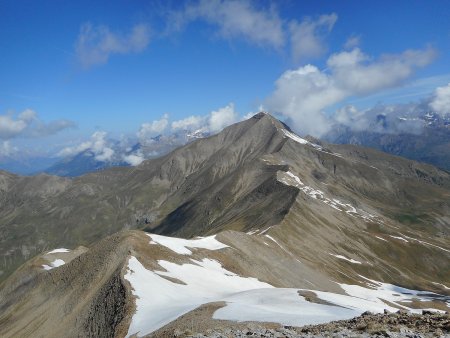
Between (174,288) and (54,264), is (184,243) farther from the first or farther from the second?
(54,264)

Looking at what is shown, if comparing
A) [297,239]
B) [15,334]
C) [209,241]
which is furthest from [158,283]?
[297,239]

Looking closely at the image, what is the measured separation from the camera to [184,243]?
10031 cm

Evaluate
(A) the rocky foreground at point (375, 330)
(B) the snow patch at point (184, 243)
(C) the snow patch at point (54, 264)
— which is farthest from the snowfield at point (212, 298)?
(C) the snow patch at point (54, 264)

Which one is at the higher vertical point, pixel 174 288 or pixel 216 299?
pixel 174 288

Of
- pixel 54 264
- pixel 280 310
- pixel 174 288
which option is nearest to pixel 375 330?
pixel 280 310

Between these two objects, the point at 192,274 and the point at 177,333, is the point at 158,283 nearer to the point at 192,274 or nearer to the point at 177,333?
the point at 192,274

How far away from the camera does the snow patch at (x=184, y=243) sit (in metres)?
91.9

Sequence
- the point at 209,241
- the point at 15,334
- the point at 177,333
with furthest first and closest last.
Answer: the point at 209,241 < the point at 15,334 < the point at 177,333

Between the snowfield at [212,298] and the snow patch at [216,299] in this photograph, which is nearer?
the snow patch at [216,299]

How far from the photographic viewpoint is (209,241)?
365 ft

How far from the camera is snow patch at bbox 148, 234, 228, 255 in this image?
91.9 m

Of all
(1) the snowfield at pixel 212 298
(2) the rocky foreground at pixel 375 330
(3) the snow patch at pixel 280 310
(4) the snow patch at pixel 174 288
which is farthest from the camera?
(4) the snow patch at pixel 174 288

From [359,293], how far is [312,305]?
3361 inches

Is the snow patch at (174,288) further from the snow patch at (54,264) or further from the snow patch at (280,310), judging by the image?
the snow patch at (54,264)
